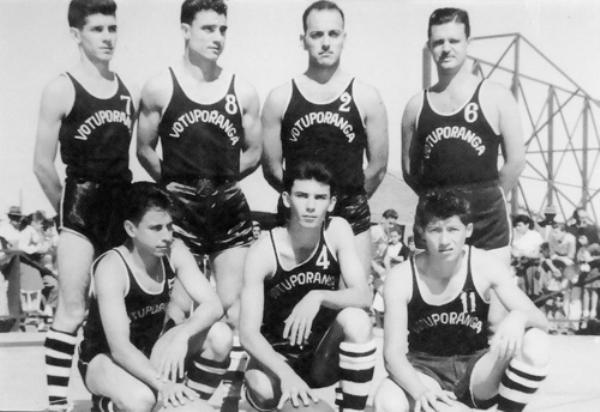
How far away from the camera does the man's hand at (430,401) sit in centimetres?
347

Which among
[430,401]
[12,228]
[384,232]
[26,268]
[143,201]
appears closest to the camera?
[430,401]

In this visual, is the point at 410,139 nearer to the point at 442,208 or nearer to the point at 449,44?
the point at 449,44

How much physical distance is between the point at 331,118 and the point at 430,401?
1.76 metres

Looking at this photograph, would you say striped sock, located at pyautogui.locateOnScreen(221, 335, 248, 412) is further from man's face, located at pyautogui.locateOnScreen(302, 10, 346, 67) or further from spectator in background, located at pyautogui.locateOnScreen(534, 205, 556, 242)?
spectator in background, located at pyautogui.locateOnScreen(534, 205, 556, 242)

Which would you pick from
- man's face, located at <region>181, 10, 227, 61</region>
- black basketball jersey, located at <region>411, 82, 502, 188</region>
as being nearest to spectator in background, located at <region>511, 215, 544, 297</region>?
black basketball jersey, located at <region>411, 82, 502, 188</region>

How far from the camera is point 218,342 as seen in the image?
152 inches

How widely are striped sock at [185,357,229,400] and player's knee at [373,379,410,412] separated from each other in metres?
0.80

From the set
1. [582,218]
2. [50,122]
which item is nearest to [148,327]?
[50,122]

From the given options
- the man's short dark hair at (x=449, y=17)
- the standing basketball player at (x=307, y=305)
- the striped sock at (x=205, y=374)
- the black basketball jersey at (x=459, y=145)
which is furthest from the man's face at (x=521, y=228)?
the striped sock at (x=205, y=374)

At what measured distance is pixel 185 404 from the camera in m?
3.52

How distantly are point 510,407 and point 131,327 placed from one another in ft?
6.21

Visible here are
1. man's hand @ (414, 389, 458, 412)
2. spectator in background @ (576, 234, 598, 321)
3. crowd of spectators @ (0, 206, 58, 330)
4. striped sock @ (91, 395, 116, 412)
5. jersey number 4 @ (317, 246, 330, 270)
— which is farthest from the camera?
spectator in background @ (576, 234, 598, 321)

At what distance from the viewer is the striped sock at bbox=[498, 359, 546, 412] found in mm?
3664

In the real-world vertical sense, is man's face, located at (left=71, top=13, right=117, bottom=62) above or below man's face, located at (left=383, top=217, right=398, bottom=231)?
above
